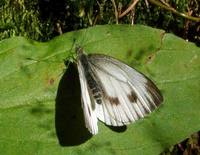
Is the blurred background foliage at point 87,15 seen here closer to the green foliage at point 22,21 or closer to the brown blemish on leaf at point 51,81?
the green foliage at point 22,21

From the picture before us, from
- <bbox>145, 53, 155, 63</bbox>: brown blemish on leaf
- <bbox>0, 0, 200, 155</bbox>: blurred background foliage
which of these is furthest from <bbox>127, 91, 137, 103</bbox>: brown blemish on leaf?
<bbox>0, 0, 200, 155</bbox>: blurred background foliage

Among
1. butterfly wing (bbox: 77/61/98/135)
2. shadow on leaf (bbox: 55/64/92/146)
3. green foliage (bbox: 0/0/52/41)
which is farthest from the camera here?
green foliage (bbox: 0/0/52/41)

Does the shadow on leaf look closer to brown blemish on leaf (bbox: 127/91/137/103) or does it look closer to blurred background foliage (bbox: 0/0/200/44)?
brown blemish on leaf (bbox: 127/91/137/103)

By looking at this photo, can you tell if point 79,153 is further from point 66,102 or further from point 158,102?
point 158,102

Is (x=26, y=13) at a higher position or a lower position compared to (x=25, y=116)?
higher

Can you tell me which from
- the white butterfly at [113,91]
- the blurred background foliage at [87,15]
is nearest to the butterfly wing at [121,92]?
the white butterfly at [113,91]

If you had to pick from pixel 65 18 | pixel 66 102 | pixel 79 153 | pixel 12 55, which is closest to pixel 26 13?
pixel 65 18
